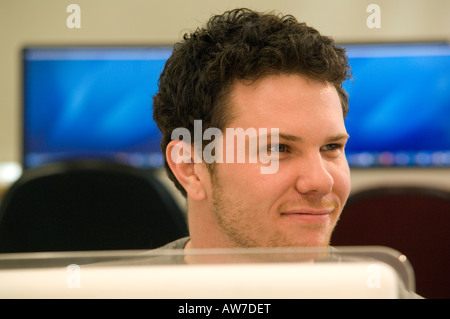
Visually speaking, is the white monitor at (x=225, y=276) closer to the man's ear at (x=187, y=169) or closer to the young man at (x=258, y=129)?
the young man at (x=258, y=129)

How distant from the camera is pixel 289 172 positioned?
59 cm

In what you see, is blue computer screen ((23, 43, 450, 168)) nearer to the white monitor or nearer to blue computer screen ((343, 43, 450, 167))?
blue computer screen ((343, 43, 450, 167))

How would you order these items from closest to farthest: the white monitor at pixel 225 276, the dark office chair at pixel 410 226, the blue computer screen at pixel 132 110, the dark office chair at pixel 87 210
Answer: the white monitor at pixel 225 276 < the dark office chair at pixel 87 210 < the dark office chair at pixel 410 226 < the blue computer screen at pixel 132 110

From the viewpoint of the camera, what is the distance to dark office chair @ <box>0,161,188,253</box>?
2.88ft

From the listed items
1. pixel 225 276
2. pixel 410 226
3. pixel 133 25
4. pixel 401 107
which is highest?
pixel 133 25

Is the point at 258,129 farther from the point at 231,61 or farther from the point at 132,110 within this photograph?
the point at 132,110

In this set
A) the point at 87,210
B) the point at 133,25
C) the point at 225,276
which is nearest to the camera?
the point at 225,276

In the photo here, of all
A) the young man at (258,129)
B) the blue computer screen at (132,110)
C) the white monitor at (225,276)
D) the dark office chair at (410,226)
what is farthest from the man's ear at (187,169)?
the blue computer screen at (132,110)

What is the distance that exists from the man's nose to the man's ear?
21 cm

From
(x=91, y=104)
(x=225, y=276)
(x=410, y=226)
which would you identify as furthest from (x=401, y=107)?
(x=225, y=276)

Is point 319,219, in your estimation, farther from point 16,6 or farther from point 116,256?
point 16,6

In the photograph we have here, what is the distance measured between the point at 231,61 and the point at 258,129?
0.12m

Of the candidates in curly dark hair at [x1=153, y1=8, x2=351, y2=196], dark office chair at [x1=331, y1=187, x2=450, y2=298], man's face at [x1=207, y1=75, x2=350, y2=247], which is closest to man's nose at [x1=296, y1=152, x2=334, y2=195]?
man's face at [x1=207, y1=75, x2=350, y2=247]

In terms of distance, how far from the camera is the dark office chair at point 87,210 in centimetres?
88
